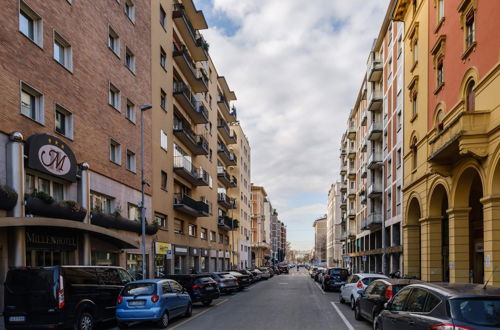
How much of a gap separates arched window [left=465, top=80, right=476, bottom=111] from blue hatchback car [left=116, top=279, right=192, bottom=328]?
13766 millimetres

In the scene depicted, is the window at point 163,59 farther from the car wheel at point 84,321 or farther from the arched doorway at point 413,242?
the car wheel at point 84,321

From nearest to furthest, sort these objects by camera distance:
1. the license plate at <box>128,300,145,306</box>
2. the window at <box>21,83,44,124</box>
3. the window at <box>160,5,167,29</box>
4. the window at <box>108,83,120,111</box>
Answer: the license plate at <box>128,300,145,306</box> < the window at <box>21,83,44,124</box> < the window at <box>108,83,120,111</box> < the window at <box>160,5,167,29</box>

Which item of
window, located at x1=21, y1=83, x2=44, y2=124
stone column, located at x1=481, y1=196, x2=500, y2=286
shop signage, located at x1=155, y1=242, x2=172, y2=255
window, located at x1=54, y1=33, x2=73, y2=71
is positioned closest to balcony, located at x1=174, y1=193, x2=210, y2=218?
shop signage, located at x1=155, y1=242, x2=172, y2=255

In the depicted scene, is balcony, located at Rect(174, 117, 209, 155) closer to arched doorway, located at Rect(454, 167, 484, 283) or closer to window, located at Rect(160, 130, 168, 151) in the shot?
window, located at Rect(160, 130, 168, 151)

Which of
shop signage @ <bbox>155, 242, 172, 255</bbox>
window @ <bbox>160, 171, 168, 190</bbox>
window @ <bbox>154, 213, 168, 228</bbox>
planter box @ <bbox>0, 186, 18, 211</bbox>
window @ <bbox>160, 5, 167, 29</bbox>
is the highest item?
window @ <bbox>160, 5, 167, 29</bbox>

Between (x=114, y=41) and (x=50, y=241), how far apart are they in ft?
41.0

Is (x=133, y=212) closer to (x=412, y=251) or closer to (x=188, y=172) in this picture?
(x=188, y=172)

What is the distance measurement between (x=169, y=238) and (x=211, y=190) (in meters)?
17.3

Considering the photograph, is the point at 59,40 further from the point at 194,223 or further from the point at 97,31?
the point at 194,223

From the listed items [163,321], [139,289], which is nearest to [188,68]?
[139,289]

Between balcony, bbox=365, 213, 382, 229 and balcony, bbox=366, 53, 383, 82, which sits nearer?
balcony, bbox=365, 213, 382, 229

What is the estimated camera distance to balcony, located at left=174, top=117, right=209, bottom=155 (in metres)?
35.6

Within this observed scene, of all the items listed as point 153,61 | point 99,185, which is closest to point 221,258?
point 153,61

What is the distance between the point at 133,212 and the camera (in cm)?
2623
